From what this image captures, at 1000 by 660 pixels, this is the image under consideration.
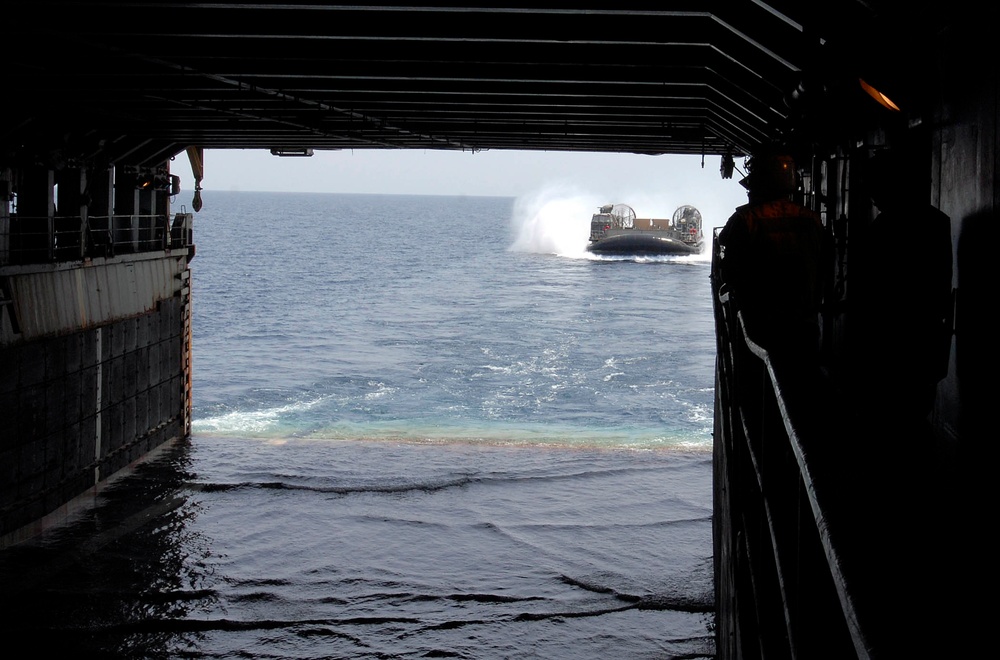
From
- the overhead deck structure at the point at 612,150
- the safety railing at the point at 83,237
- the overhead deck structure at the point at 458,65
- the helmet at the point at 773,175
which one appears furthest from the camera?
the safety railing at the point at 83,237

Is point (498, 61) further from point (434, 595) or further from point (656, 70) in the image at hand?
point (434, 595)

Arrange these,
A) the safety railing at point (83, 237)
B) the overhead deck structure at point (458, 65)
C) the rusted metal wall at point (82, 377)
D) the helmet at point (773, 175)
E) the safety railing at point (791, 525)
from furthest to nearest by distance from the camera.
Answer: the safety railing at point (83, 237) → the rusted metal wall at point (82, 377) → the overhead deck structure at point (458, 65) → the helmet at point (773, 175) → the safety railing at point (791, 525)

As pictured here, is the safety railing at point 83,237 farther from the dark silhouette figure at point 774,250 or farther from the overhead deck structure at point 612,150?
the dark silhouette figure at point 774,250

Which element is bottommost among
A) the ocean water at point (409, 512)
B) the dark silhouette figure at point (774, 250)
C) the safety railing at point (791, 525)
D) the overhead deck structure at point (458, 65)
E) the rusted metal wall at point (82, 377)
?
the ocean water at point (409, 512)

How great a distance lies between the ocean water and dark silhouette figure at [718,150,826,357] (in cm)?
1009

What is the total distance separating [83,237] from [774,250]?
65.6 ft

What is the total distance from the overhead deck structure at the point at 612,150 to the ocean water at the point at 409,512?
2528 mm

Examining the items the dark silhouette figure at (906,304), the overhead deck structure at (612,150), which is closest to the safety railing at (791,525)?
the overhead deck structure at (612,150)

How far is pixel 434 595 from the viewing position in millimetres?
18734

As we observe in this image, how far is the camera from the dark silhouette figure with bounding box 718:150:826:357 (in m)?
6.96

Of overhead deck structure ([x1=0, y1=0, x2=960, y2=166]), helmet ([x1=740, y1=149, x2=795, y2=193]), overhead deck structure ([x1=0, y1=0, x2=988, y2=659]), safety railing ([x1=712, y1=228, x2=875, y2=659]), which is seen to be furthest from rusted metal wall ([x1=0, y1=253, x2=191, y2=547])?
safety railing ([x1=712, y1=228, x2=875, y2=659])

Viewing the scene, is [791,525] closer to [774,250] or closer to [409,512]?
[774,250]

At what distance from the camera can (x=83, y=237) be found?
23.8m

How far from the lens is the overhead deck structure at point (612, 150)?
2.49 m
